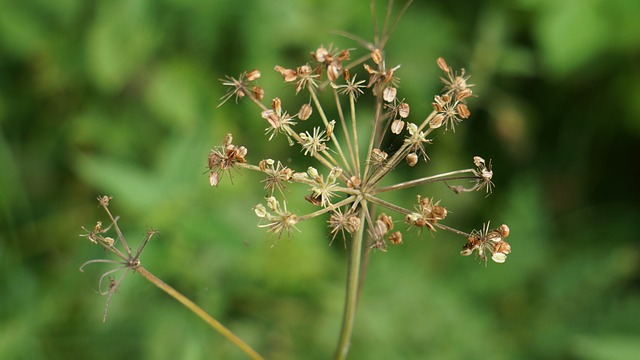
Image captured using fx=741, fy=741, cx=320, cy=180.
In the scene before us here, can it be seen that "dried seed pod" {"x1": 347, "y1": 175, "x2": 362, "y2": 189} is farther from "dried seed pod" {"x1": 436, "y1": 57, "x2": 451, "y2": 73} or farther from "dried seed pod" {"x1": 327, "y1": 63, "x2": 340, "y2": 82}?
"dried seed pod" {"x1": 436, "y1": 57, "x2": 451, "y2": 73}

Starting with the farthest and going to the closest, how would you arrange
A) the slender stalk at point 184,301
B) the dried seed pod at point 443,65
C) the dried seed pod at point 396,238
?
the dried seed pod at point 443,65 → the dried seed pod at point 396,238 → the slender stalk at point 184,301

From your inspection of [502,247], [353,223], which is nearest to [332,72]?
[353,223]

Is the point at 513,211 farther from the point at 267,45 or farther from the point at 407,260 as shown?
the point at 267,45

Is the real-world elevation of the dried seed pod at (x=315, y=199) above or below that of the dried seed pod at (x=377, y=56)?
below

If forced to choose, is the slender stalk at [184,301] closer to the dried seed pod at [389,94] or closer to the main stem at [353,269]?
the main stem at [353,269]

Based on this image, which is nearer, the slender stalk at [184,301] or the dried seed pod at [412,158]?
the slender stalk at [184,301]

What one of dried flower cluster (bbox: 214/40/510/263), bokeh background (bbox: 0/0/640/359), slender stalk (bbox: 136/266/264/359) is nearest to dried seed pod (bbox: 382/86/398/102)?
dried flower cluster (bbox: 214/40/510/263)

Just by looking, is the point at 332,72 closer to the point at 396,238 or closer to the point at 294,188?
the point at 396,238

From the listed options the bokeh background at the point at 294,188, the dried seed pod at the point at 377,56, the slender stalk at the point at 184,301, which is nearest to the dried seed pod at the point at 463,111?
the dried seed pod at the point at 377,56
